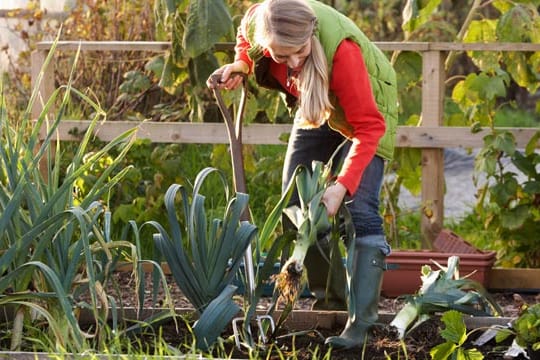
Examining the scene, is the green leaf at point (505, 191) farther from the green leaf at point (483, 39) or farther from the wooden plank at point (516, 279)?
the green leaf at point (483, 39)

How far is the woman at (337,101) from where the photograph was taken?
11.1 ft

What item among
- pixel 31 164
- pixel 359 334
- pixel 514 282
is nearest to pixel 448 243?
pixel 514 282

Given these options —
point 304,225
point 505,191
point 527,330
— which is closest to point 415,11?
point 505,191

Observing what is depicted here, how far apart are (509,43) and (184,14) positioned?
1.48m

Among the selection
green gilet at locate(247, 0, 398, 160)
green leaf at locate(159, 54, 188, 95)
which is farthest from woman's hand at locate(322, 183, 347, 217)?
green leaf at locate(159, 54, 188, 95)

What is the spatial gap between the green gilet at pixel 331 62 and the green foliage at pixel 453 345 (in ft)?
2.33

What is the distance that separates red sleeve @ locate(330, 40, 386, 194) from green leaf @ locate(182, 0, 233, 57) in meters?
1.72

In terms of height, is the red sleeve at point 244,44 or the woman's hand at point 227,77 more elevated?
the red sleeve at point 244,44

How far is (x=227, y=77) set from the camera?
12.0 ft

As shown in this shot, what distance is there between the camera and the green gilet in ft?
11.6

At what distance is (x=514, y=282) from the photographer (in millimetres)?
5113

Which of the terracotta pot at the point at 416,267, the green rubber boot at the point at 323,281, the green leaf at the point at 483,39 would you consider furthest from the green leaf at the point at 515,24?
the green rubber boot at the point at 323,281

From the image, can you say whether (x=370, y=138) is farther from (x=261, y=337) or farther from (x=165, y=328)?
(x=165, y=328)

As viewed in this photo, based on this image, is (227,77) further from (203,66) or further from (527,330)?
(203,66)
